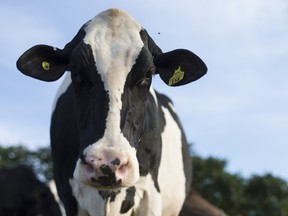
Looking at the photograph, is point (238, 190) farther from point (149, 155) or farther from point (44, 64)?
point (44, 64)

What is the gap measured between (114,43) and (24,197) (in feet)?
27.0

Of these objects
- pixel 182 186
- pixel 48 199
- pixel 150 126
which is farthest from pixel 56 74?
pixel 48 199

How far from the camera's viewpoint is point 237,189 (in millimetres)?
37125

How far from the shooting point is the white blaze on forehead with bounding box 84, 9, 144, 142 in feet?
20.6

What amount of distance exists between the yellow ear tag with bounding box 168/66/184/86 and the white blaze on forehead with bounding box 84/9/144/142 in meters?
0.54

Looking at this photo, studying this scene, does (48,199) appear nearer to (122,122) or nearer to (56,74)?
(56,74)

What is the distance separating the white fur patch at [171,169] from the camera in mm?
8312

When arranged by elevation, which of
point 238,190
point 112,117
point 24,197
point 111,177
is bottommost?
point 238,190

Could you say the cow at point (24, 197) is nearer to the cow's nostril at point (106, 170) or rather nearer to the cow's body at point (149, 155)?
the cow's body at point (149, 155)

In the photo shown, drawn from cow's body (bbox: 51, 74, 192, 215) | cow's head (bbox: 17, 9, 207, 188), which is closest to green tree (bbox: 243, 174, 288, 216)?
cow's body (bbox: 51, 74, 192, 215)

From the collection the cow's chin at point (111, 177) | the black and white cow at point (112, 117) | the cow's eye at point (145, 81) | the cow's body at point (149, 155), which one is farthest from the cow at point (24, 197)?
the cow's chin at point (111, 177)

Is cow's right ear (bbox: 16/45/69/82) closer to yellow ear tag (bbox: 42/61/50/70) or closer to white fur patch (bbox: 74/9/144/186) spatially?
yellow ear tag (bbox: 42/61/50/70)

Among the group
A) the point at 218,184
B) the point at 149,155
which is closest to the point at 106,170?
the point at 149,155

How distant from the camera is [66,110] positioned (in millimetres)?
7859
